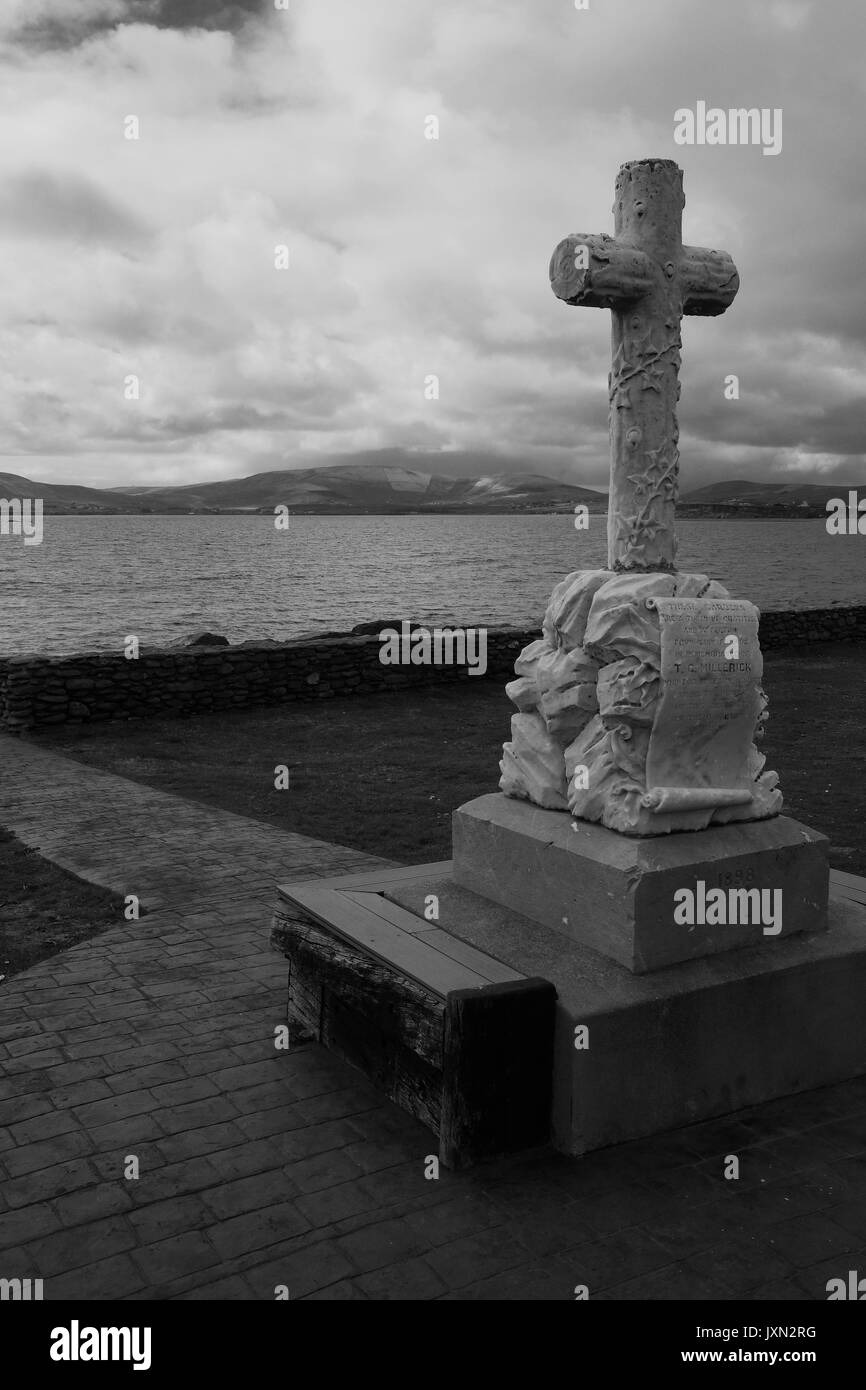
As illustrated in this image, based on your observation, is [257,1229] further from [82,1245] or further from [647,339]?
[647,339]

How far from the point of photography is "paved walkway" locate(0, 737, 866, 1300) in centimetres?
338

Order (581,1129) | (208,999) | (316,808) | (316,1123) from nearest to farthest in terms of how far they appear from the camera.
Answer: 1. (581,1129)
2. (316,1123)
3. (208,999)
4. (316,808)

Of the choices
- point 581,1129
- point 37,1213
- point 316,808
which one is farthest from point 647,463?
point 316,808

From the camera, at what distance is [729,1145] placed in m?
4.13

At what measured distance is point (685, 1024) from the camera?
4172mm

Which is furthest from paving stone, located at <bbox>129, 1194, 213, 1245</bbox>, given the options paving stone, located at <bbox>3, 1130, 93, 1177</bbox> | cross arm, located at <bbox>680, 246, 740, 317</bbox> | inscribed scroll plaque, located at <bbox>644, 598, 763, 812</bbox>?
cross arm, located at <bbox>680, 246, 740, 317</bbox>

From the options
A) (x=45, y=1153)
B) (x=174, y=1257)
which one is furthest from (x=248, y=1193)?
(x=45, y=1153)

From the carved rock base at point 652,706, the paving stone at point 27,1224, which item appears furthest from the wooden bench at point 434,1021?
the paving stone at point 27,1224

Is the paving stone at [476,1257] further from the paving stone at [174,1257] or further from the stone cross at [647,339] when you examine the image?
the stone cross at [647,339]

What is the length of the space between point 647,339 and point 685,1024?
2.83 m

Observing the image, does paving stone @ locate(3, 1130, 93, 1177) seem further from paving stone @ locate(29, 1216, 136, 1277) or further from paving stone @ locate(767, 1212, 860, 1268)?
paving stone @ locate(767, 1212, 860, 1268)
